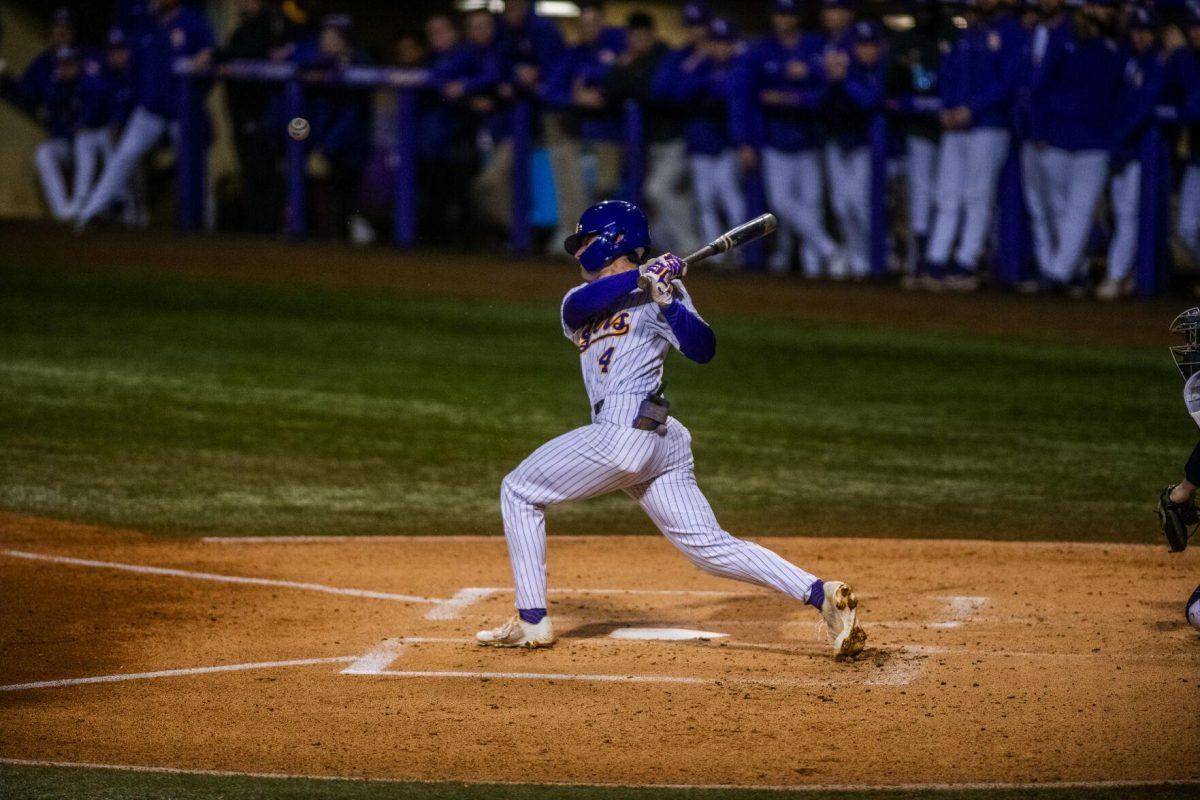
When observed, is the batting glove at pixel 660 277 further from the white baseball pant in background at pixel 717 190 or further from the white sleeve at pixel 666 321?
the white baseball pant in background at pixel 717 190

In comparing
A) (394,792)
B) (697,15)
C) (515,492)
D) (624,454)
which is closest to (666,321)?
(624,454)

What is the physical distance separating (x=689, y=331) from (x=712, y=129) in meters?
9.23

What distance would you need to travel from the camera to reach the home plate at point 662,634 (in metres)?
5.79

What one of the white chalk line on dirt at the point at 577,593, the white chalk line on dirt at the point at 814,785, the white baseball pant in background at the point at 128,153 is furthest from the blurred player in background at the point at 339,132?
the white chalk line on dirt at the point at 814,785

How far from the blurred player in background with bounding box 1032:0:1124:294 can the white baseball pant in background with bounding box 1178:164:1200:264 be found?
1.89 ft

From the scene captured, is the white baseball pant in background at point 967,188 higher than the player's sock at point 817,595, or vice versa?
the player's sock at point 817,595

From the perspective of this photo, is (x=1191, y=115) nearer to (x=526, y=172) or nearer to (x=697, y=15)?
(x=697, y=15)

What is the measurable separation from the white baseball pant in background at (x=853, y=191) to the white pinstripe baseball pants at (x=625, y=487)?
8.39 m

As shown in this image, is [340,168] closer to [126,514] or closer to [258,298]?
[258,298]

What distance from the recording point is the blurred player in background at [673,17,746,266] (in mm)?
13906

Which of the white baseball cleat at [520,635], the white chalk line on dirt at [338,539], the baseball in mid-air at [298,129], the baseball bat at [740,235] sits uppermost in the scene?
the baseball bat at [740,235]

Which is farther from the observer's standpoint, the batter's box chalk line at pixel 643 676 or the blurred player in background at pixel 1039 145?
the blurred player in background at pixel 1039 145

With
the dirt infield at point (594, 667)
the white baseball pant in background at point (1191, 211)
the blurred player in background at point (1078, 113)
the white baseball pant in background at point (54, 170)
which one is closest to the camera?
the dirt infield at point (594, 667)

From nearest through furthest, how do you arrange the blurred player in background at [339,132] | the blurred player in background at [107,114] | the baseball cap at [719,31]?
the baseball cap at [719,31], the blurred player in background at [339,132], the blurred player in background at [107,114]
